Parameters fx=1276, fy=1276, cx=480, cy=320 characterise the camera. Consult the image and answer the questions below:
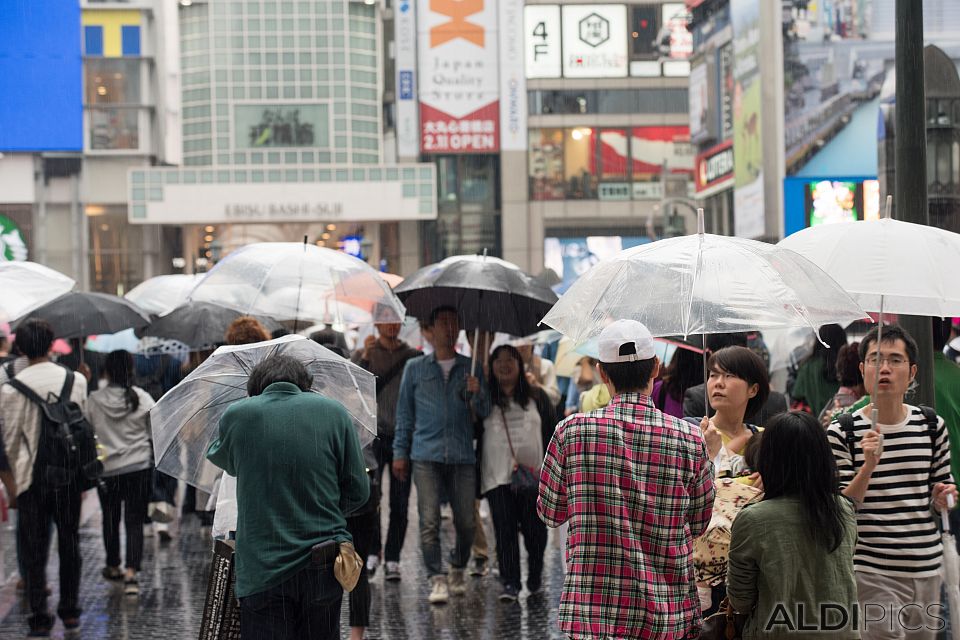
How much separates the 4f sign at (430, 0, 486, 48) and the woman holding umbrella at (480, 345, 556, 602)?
139 ft

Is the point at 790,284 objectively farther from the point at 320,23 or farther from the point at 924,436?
the point at 320,23

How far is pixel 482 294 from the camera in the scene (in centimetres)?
Result: 905

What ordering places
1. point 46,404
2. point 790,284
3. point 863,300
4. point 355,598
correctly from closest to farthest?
point 790,284
point 863,300
point 355,598
point 46,404

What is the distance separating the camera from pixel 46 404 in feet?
26.3

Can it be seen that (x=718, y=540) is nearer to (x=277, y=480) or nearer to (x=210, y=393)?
(x=277, y=480)

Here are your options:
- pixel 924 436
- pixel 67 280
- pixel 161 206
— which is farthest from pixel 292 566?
pixel 161 206

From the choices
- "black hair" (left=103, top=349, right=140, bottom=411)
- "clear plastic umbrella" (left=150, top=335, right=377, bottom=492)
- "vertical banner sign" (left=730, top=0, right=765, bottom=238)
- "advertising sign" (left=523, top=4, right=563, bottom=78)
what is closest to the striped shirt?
"clear plastic umbrella" (left=150, top=335, right=377, bottom=492)

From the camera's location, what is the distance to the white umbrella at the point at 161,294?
47.0 ft

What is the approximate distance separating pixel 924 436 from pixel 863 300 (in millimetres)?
1000

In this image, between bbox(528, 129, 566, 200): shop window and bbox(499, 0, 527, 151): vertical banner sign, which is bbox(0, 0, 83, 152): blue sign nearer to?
bbox(499, 0, 527, 151): vertical banner sign

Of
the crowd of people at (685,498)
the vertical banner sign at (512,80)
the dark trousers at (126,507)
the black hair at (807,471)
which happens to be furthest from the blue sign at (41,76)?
the black hair at (807,471)

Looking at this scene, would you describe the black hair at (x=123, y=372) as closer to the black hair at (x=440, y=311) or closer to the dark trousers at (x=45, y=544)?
the dark trousers at (x=45, y=544)

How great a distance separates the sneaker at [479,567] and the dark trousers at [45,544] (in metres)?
3.00

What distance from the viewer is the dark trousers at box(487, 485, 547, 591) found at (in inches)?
345
